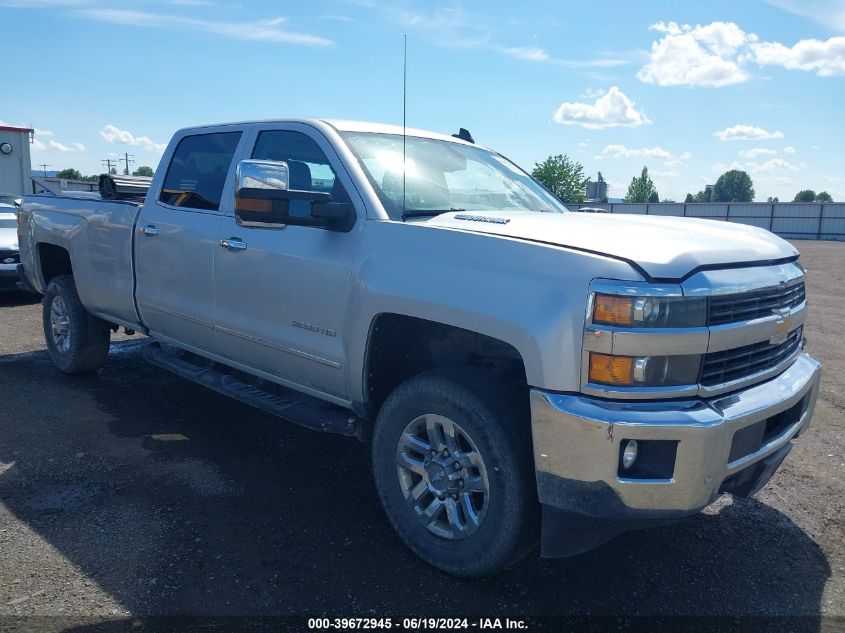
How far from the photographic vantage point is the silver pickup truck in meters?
2.54

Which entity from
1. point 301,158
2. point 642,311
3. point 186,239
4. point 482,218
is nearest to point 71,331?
point 186,239

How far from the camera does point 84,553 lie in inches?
129

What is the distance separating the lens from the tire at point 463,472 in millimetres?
2826

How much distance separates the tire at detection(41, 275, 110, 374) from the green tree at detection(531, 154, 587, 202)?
41372 millimetres

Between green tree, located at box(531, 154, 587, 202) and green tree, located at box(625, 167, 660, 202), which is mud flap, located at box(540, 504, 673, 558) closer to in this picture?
green tree, located at box(531, 154, 587, 202)

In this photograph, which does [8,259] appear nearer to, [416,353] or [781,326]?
[416,353]

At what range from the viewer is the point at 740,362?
2.82m

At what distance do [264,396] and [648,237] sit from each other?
7.80 ft

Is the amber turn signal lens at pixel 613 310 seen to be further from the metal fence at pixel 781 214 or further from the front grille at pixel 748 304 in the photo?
the metal fence at pixel 781 214

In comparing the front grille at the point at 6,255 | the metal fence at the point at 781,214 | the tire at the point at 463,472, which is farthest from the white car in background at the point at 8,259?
the metal fence at the point at 781,214

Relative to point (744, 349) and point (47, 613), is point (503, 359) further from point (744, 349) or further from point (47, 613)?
point (47, 613)

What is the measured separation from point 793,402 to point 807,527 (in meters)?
1.05

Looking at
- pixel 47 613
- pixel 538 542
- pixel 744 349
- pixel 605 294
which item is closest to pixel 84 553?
pixel 47 613

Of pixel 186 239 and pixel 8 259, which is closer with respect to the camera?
pixel 186 239
